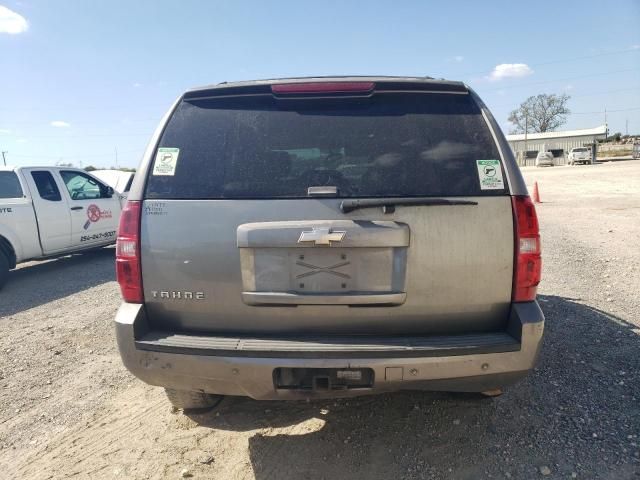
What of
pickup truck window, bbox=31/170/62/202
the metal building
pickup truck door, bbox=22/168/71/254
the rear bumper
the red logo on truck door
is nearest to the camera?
the rear bumper

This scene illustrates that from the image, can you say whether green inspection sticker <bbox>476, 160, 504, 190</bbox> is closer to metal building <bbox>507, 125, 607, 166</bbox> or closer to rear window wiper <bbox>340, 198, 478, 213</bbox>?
rear window wiper <bbox>340, 198, 478, 213</bbox>

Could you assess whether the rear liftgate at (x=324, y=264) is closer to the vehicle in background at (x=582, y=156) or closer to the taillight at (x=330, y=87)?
the taillight at (x=330, y=87)

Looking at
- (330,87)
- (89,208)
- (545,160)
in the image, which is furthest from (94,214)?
(545,160)

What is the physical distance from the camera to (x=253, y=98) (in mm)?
2566

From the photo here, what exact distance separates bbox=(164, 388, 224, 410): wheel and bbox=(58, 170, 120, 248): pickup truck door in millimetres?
6670

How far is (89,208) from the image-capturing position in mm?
8781

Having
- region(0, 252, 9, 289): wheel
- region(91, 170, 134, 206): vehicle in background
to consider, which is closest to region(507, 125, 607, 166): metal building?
region(91, 170, 134, 206): vehicle in background

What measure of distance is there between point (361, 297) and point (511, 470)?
1.35 metres

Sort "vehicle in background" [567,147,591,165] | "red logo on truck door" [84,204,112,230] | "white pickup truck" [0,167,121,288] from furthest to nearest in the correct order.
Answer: "vehicle in background" [567,147,591,165]
"red logo on truck door" [84,204,112,230]
"white pickup truck" [0,167,121,288]

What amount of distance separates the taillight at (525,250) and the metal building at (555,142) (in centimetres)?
7262

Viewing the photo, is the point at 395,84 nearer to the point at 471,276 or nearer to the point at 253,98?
the point at 253,98

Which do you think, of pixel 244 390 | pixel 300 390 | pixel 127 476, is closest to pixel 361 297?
pixel 300 390

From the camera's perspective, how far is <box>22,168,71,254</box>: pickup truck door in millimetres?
7789

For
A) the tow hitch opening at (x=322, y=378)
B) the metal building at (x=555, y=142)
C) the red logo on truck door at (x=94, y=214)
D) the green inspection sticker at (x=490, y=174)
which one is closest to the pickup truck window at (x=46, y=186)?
the red logo on truck door at (x=94, y=214)
